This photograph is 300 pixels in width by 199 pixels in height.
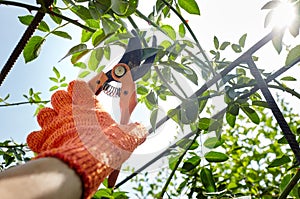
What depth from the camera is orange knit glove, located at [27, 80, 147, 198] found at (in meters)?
0.48

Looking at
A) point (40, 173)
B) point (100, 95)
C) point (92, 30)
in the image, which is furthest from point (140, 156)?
point (40, 173)

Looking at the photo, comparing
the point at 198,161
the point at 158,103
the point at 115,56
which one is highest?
the point at 115,56

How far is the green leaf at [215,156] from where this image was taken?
920mm

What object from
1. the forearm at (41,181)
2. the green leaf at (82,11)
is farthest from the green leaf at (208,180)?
the forearm at (41,181)

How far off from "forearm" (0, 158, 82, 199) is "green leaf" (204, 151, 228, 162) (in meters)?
0.51

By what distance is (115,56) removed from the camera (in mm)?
863

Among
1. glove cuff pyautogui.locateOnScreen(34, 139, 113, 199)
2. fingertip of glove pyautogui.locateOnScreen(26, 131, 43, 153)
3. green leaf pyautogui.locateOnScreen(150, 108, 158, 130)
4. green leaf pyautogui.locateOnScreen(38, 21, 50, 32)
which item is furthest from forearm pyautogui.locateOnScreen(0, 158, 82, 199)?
green leaf pyautogui.locateOnScreen(38, 21, 50, 32)

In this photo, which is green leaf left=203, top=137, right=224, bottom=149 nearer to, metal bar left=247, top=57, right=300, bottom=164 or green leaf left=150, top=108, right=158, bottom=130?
green leaf left=150, top=108, right=158, bottom=130

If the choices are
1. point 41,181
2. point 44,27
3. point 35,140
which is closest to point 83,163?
point 41,181

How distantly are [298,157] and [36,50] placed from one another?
56 centimetres

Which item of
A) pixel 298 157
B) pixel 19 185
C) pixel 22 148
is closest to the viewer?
pixel 19 185

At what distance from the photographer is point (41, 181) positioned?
407 millimetres

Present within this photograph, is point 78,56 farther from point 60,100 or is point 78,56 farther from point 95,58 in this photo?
point 60,100

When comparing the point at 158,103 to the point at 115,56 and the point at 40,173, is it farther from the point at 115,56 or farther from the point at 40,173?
the point at 40,173
